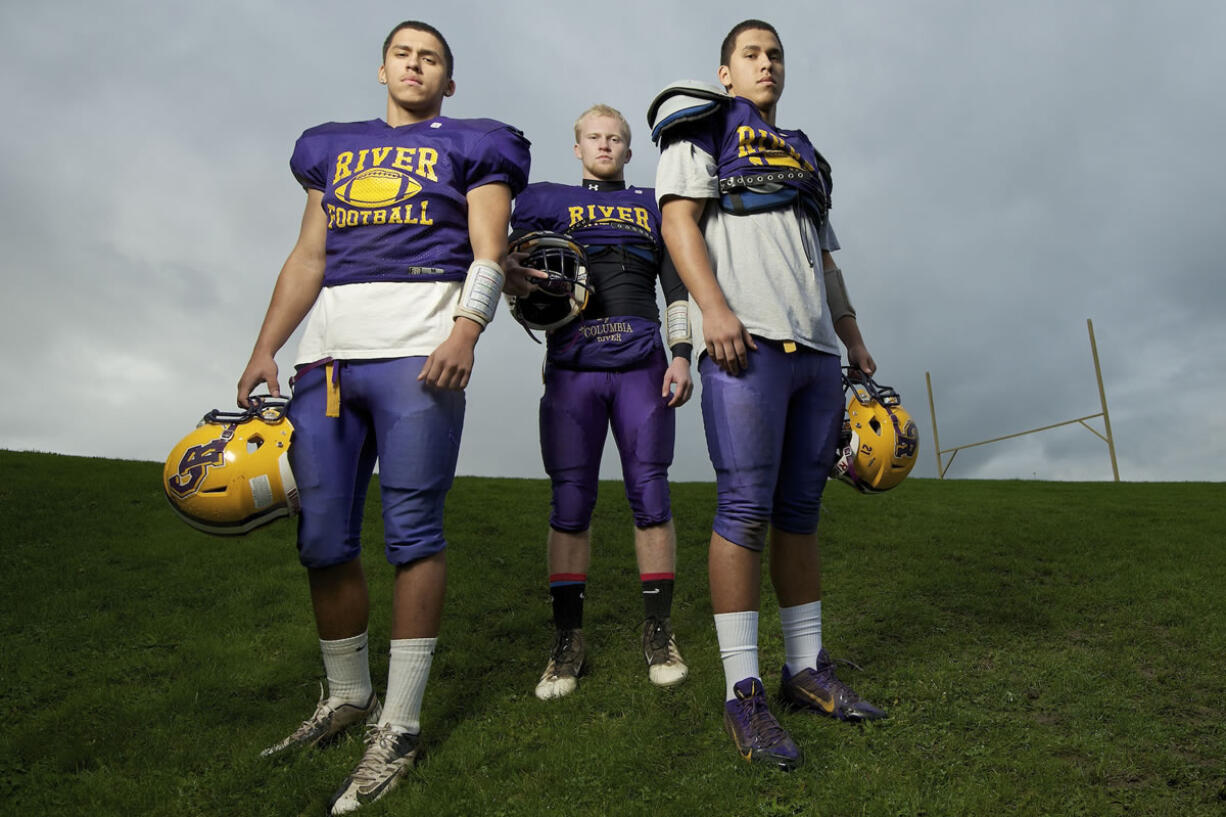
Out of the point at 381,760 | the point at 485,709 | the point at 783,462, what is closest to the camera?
the point at 381,760

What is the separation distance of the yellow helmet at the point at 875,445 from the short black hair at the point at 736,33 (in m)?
1.46

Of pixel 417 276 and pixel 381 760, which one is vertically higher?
pixel 417 276

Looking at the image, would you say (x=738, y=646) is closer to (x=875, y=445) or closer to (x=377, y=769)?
(x=875, y=445)

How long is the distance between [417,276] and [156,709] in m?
2.68

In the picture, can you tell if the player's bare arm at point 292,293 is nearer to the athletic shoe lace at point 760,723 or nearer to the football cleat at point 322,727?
the football cleat at point 322,727

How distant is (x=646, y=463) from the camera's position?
4.16m

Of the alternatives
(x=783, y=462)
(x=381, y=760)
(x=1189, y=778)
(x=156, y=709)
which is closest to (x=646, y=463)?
(x=783, y=462)

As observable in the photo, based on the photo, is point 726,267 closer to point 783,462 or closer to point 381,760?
point 783,462

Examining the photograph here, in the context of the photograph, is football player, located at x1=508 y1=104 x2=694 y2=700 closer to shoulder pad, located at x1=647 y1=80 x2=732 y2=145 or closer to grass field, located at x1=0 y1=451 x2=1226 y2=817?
grass field, located at x1=0 y1=451 x2=1226 y2=817

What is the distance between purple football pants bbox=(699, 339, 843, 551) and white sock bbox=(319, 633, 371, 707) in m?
1.50

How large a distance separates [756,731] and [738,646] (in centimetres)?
29

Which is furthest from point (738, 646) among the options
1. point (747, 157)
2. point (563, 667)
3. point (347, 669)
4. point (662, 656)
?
point (747, 157)

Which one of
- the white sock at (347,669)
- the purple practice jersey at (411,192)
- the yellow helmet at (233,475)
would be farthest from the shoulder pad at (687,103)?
the white sock at (347,669)

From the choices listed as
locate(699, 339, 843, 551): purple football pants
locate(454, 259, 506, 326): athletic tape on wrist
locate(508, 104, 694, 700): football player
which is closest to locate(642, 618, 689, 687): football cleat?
locate(508, 104, 694, 700): football player
